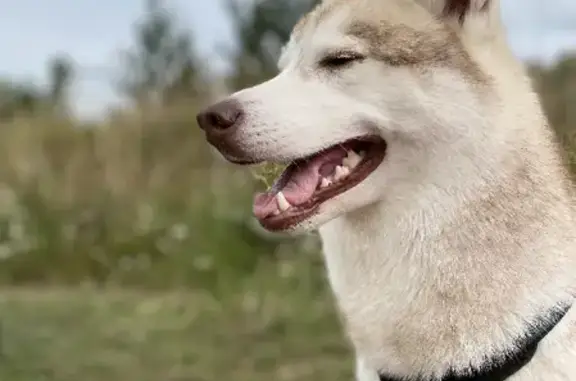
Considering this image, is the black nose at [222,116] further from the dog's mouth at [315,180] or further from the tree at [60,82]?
the tree at [60,82]

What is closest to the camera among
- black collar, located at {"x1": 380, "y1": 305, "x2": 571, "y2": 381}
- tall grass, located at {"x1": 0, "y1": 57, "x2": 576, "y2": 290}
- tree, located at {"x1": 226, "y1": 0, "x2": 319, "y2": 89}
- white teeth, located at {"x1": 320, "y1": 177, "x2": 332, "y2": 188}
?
black collar, located at {"x1": 380, "y1": 305, "x2": 571, "y2": 381}

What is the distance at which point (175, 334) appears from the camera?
484 centimetres

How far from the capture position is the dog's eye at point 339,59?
195cm

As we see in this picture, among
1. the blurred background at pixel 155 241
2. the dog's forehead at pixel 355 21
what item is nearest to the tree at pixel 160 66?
the blurred background at pixel 155 241

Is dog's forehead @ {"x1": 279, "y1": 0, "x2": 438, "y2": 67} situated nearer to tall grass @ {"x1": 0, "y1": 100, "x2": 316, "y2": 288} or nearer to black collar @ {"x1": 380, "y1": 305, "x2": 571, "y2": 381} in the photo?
black collar @ {"x1": 380, "y1": 305, "x2": 571, "y2": 381}

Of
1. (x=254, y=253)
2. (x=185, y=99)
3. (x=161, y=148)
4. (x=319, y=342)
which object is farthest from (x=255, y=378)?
(x=185, y=99)

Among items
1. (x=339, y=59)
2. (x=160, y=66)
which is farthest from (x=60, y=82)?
(x=339, y=59)

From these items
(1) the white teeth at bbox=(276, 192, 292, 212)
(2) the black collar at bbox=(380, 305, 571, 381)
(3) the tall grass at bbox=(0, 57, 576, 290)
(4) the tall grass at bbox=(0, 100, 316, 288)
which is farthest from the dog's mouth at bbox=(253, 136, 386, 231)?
(4) the tall grass at bbox=(0, 100, 316, 288)

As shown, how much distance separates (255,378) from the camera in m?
4.17

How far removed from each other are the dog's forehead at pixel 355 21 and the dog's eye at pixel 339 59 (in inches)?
0.9

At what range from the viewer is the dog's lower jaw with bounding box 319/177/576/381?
183 centimetres

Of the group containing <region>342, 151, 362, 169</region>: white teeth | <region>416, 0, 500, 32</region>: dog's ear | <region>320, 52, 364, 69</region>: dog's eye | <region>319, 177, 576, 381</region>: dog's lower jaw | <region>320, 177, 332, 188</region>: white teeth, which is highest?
<region>416, 0, 500, 32</region>: dog's ear

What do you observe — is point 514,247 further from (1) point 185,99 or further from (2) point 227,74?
(1) point 185,99

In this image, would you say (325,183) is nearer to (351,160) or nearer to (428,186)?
(351,160)
